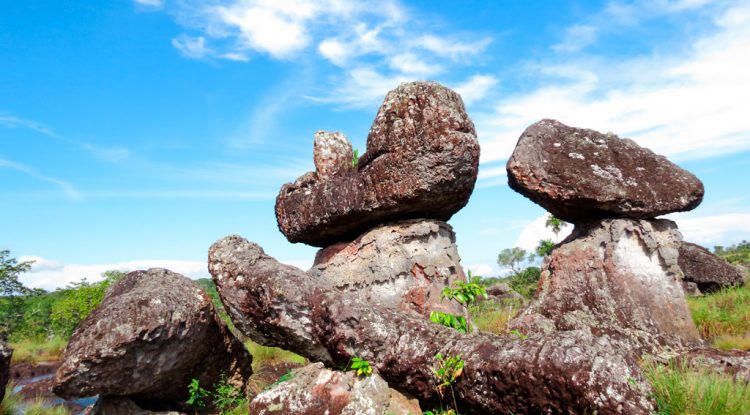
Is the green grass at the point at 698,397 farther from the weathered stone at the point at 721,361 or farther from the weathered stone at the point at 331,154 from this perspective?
the weathered stone at the point at 331,154

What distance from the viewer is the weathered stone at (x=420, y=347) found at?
4664 millimetres

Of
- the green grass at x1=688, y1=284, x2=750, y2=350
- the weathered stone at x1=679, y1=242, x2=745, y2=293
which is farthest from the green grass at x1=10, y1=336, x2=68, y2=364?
the weathered stone at x1=679, y1=242, x2=745, y2=293

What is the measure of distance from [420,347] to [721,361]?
4545mm

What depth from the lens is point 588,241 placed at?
31.7 feet

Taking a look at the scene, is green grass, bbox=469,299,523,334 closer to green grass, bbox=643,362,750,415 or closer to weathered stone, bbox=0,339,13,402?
green grass, bbox=643,362,750,415

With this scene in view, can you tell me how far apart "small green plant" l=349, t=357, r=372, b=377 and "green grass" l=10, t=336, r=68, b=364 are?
15.2 m

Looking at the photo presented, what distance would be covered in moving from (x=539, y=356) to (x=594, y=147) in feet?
18.8

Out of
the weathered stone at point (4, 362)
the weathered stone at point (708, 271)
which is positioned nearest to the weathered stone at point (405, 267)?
the weathered stone at point (4, 362)

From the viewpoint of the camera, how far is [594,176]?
9258 millimetres

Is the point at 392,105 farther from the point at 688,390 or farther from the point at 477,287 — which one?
the point at 688,390

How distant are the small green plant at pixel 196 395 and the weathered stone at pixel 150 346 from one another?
131mm

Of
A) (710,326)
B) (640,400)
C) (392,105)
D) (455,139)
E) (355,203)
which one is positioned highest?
(392,105)

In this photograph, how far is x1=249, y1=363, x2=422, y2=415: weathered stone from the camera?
18.2 ft

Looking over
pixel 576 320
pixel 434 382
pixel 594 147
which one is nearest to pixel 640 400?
pixel 434 382
